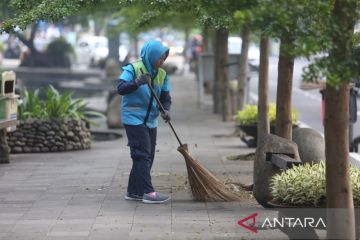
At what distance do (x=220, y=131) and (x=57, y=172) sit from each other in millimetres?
6989

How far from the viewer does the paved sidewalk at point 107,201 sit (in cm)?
755

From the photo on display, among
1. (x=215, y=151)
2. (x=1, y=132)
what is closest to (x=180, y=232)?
(x=1, y=132)

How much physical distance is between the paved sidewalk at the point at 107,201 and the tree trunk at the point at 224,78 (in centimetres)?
450

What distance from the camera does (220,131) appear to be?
18.0 meters

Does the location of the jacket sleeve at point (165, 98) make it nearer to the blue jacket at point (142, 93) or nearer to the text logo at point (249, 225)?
the blue jacket at point (142, 93)


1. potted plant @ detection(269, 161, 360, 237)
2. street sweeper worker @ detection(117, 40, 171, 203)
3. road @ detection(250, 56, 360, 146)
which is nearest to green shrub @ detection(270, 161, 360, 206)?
potted plant @ detection(269, 161, 360, 237)

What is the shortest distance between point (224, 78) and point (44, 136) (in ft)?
22.8

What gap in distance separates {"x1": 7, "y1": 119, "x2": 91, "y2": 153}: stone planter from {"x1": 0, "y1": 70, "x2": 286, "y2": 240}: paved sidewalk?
30 cm

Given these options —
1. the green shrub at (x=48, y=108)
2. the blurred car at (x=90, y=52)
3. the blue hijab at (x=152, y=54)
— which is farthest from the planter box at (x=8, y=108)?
the blurred car at (x=90, y=52)

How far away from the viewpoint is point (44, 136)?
1388 cm

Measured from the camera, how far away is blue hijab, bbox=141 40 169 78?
8.90 meters

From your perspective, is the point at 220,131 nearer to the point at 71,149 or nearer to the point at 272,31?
the point at 71,149

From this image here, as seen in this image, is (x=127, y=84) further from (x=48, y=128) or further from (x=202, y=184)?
(x=48, y=128)

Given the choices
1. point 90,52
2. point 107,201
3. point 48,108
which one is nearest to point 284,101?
point 107,201
